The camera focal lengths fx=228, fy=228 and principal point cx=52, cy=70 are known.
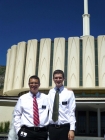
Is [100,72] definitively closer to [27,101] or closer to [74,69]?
[74,69]

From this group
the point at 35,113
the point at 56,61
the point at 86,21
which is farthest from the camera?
the point at 86,21

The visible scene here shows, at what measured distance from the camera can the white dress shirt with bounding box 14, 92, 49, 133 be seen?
3941mm

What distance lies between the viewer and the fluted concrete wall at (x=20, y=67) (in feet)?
117

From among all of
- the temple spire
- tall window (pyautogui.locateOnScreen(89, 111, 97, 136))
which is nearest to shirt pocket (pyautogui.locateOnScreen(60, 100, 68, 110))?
tall window (pyautogui.locateOnScreen(89, 111, 97, 136))

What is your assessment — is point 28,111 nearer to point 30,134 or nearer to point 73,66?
point 30,134

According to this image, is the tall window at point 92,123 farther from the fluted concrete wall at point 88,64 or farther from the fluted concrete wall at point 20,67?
the fluted concrete wall at point 20,67

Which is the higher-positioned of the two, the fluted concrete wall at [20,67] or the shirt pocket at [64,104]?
the fluted concrete wall at [20,67]

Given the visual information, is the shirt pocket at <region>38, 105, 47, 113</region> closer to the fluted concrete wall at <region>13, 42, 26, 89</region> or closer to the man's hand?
the man's hand

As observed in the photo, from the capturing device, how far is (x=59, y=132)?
4062 mm

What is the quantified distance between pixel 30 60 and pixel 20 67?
204 cm

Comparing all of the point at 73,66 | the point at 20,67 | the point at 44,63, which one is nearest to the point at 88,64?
the point at 73,66

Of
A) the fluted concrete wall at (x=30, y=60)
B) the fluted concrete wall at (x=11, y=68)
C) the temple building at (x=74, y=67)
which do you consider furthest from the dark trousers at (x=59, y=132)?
the fluted concrete wall at (x=11, y=68)

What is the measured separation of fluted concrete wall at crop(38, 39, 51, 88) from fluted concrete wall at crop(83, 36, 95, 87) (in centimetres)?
A: 546

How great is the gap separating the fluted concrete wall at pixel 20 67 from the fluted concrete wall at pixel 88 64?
9773mm
